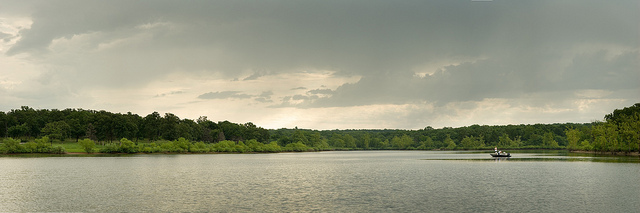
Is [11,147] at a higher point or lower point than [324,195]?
higher

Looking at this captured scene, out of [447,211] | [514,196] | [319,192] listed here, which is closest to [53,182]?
[319,192]

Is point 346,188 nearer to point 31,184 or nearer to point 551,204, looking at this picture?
point 551,204

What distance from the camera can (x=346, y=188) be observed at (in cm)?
5112

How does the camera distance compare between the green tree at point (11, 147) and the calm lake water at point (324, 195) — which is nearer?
the calm lake water at point (324, 195)

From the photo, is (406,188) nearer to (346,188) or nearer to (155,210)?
(346,188)

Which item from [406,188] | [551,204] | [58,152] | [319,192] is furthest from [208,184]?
[58,152]

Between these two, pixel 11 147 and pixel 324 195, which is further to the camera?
pixel 11 147

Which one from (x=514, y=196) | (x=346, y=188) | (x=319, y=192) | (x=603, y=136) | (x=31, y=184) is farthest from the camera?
(x=603, y=136)

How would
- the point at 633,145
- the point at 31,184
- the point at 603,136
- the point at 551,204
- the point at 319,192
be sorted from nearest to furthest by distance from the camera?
the point at 551,204, the point at 319,192, the point at 31,184, the point at 633,145, the point at 603,136

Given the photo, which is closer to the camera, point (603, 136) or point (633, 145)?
point (633, 145)

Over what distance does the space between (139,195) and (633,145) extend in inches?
5900

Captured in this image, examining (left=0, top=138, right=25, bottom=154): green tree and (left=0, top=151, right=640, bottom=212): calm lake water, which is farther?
(left=0, top=138, right=25, bottom=154): green tree

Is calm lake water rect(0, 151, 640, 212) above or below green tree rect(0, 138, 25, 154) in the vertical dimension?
below

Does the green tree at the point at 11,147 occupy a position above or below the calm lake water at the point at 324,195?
above
